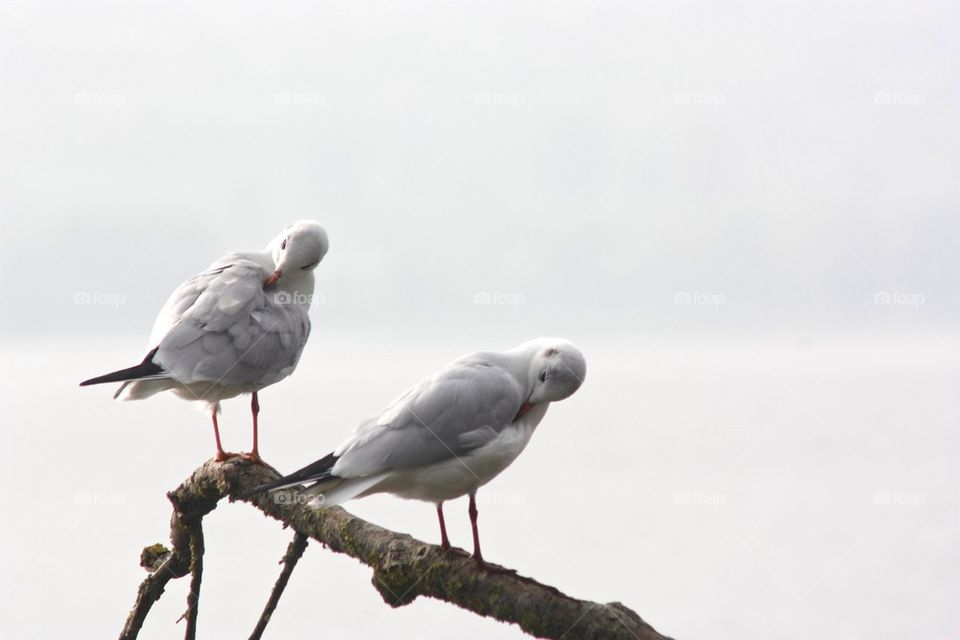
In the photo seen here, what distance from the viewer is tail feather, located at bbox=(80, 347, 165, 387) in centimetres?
539

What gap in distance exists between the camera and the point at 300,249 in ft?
20.5

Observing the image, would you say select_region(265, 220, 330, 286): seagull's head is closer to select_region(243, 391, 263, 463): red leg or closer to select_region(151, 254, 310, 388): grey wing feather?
select_region(151, 254, 310, 388): grey wing feather

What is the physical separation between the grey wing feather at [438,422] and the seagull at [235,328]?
1437mm

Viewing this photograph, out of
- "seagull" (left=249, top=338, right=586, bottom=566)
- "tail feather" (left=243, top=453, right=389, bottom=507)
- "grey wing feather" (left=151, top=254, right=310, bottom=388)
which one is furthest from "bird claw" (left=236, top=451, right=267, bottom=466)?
"tail feather" (left=243, top=453, right=389, bottom=507)

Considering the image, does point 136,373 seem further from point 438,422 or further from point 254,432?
point 438,422

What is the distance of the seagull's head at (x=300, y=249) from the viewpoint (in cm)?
625

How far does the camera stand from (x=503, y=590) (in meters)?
4.43

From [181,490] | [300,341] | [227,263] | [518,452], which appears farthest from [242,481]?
[518,452]

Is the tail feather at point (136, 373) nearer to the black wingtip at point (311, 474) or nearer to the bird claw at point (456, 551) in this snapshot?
the black wingtip at point (311, 474)

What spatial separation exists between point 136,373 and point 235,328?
0.64 meters

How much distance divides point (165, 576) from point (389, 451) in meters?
2.62

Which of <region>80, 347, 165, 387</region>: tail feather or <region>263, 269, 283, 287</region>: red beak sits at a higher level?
<region>263, 269, 283, 287</region>: red beak

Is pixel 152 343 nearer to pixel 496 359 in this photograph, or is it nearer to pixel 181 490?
pixel 181 490

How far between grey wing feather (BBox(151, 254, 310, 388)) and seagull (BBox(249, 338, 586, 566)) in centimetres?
130
